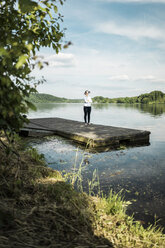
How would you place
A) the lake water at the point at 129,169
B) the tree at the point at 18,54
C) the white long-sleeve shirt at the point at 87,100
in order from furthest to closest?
the white long-sleeve shirt at the point at 87,100 < the lake water at the point at 129,169 < the tree at the point at 18,54

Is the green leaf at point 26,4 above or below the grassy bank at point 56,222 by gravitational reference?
above

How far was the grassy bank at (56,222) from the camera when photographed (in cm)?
217

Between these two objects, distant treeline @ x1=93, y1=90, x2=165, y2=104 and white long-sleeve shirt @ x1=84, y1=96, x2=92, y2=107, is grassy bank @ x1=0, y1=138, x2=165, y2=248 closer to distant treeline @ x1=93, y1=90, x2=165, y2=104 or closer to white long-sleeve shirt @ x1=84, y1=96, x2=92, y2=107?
white long-sleeve shirt @ x1=84, y1=96, x2=92, y2=107

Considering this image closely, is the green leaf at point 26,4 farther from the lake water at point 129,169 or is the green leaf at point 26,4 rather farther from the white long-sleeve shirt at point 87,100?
the white long-sleeve shirt at point 87,100

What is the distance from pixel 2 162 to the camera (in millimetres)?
4090

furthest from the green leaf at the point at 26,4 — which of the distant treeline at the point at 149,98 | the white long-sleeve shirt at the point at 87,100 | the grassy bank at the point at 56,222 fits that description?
the distant treeline at the point at 149,98

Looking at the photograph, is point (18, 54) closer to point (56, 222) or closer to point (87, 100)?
point (56, 222)

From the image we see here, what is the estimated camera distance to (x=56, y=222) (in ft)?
8.26

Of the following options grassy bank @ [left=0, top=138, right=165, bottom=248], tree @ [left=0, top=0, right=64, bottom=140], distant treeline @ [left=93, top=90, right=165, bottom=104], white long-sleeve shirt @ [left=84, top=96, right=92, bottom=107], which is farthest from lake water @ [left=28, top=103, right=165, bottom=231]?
A: distant treeline @ [left=93, top=90, right=165, bottom=104]

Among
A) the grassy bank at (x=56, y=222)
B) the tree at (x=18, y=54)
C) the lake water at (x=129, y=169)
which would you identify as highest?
the tree at (x=18, y=54)

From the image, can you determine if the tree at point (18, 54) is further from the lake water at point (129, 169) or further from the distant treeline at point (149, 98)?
the distant treeline at point (149, 98)

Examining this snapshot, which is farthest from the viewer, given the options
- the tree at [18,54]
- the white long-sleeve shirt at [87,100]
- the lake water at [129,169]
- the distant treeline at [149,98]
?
the distant treeline at [149,98]

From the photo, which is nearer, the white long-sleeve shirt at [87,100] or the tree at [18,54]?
the tree at [18,54]

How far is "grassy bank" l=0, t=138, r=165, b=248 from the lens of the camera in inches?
85.4
